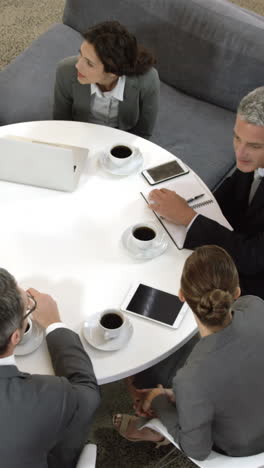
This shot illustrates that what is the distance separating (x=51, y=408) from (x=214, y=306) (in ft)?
1.58

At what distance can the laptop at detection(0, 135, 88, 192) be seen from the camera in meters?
1.97

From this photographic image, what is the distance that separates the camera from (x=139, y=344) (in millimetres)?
1723

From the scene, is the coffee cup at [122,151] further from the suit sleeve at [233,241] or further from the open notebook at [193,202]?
the suit sleeve at [233,241]

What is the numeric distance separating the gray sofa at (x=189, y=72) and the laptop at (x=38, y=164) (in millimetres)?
849

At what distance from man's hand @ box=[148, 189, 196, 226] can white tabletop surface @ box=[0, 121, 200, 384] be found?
0.16 ft

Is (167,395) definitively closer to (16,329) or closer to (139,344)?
(139,344)

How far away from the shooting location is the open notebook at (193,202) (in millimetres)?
2027

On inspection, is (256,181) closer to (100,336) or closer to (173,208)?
(173,208)

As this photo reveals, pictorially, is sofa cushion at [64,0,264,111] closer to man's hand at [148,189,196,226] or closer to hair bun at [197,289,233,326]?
man's hand at [148,189,196,226]

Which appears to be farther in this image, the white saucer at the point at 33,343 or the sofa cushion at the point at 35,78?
the sofa cushion at the point at 35,78

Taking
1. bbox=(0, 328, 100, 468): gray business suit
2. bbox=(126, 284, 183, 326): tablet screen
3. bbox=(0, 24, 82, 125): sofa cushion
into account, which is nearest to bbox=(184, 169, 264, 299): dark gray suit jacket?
bbox=(126, 284, 183, 326): tablet screen

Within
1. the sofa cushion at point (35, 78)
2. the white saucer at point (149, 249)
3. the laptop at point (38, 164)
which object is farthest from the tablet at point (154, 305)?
the sofa cushion at point (35, 78)

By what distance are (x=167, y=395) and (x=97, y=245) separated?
1.78 ft

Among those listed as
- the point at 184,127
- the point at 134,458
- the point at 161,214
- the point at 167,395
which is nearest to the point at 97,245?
the point at 161,214
